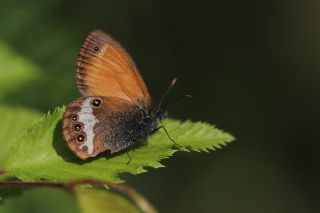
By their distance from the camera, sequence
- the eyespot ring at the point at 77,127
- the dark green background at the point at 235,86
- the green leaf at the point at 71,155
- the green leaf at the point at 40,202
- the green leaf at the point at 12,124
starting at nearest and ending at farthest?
the green leaf at the point at 71,155, the eyespot ring at the point at 77,127, the green leaf at the point at 12,124, the green leaf at the point at 40,202, the dark green background at the point at 235,86

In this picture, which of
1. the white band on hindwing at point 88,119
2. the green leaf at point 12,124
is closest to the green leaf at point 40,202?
the green leaf at point 12,124

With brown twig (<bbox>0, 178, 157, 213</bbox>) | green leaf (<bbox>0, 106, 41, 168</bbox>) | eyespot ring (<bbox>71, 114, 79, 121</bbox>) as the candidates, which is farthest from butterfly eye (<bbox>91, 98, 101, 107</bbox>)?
brown twig (<bbox>0, 178, 157, 213</bbox>)

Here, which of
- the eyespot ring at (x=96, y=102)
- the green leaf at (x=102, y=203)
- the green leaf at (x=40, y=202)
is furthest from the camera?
the green leaf at (x=40, y=202)

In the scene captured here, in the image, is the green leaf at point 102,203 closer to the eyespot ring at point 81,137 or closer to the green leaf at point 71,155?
the green leaf at point 71,155

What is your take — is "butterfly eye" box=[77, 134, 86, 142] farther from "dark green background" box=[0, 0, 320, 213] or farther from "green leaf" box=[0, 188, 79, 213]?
"dark green background" box=[0, 0, 320, 213]

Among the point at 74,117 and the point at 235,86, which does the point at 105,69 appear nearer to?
the point at 74,117

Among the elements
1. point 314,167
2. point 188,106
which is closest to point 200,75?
point 188,106

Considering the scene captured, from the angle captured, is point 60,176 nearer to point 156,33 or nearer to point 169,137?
point 169,137

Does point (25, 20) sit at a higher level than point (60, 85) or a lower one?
higher

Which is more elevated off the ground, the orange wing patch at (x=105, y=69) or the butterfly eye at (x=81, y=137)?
the orange wing patch at (x=105, y=69)
